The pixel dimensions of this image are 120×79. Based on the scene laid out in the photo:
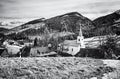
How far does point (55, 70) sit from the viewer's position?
12.7ft

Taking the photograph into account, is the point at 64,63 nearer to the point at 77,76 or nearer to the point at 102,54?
the point at 77,76

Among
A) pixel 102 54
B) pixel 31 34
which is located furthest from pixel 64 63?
pixel 31 34

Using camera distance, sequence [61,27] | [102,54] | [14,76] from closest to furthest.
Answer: [14,76]
[102,54]
[61,27]

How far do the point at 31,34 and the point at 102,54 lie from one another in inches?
6132

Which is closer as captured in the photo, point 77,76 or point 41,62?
point 77,76

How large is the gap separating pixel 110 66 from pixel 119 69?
290 millimetres

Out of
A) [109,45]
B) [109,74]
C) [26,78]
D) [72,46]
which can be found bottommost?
[72,46]

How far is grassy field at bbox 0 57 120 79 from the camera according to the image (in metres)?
3.49

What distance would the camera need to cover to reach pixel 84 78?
12.6 feet

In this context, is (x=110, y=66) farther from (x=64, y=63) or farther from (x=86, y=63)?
(x=64, y=63)

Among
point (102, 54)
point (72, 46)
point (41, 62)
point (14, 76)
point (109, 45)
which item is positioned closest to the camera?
point (14, 76)

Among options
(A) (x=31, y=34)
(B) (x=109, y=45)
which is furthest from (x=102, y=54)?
(A) (x=31, y=34)

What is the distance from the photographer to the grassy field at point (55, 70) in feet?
11.4

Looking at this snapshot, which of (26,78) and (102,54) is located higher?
(26,78)
